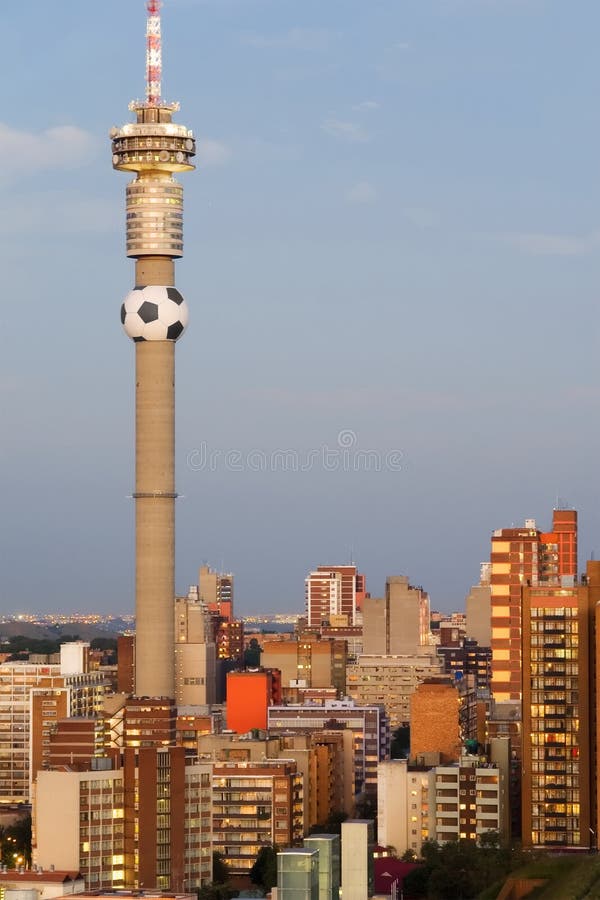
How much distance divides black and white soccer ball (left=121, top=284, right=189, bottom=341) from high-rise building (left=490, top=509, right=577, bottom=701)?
27605mm

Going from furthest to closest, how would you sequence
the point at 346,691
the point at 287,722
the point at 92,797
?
the point at 346,691 < the point at 287,722 < the point at 92,797

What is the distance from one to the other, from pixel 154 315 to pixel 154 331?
0.74 m

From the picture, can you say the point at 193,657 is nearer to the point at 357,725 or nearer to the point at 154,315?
the point at 357,725

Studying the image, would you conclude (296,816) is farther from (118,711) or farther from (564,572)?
(564,572)

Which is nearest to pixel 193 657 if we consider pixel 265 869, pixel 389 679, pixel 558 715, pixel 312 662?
pixel 312 662

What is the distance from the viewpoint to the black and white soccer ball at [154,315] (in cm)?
10781

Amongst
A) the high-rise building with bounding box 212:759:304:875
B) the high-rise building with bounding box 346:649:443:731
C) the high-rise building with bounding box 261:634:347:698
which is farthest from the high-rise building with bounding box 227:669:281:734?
the high-rise building with bounding box 261:634:347:698

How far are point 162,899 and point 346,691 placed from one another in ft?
358

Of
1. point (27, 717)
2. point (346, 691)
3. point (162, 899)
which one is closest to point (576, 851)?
point (162, 899)

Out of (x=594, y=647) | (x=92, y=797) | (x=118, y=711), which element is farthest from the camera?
(x=118, y=711)

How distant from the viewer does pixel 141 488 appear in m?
106

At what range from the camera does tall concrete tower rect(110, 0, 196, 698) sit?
105500mm

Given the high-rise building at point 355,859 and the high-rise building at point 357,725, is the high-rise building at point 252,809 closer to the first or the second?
the high-rise building at point 357,725

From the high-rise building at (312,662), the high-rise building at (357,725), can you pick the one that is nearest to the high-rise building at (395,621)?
the high-rise building at (312,662)
